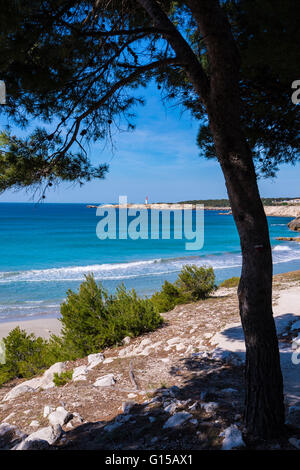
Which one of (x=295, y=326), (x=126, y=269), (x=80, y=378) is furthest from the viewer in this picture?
(x=126, y=269)

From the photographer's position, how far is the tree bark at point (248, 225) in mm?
2520

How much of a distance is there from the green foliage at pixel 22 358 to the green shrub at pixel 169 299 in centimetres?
341

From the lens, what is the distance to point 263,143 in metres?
4.56

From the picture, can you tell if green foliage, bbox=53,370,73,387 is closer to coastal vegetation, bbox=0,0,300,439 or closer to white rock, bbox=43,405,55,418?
white rock, bbox=43,405,55,418

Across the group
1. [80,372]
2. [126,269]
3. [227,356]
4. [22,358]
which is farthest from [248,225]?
[126,269]

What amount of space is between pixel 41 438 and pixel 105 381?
1.39 m

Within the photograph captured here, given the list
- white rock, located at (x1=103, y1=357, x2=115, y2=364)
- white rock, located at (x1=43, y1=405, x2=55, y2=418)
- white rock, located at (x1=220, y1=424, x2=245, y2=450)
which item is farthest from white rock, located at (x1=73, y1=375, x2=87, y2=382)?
white rock, located at (x1=220, y1=424, x2=245, y2=450)

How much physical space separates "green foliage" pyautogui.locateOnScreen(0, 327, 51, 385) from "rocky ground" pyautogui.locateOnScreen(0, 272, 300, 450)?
0.33m

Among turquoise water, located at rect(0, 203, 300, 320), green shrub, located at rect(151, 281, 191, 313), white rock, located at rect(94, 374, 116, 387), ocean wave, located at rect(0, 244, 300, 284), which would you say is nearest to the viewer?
white rock, located at rect(94, 374, 116, 387)

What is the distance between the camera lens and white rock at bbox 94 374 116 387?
4.21m

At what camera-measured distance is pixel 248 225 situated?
2572mm

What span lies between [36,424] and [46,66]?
3575mm

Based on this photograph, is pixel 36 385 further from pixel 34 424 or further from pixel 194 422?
pixel 194 422

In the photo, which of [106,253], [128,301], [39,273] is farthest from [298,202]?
[128,301]
